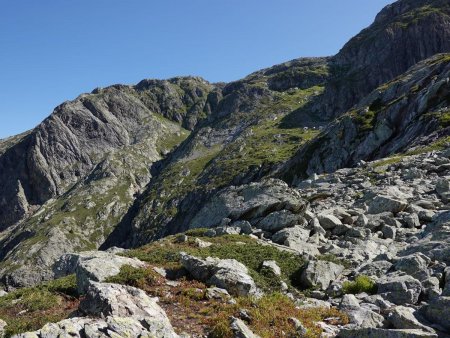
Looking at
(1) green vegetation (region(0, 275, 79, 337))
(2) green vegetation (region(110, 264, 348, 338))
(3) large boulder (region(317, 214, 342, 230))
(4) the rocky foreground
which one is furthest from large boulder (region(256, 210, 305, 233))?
(1) green vegetation (region(0, 275, 79, 337))

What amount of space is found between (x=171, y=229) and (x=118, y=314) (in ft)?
542

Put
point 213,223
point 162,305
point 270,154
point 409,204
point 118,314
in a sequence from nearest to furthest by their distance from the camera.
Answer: point 118,314
point 162,305
point 409,204
point 213,223
point 270,154

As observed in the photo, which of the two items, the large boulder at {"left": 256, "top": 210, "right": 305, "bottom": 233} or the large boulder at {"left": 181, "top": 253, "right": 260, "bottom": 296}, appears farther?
the large boulder at {"left": 256, "top": 210, "right": 305, "bottom": 233}

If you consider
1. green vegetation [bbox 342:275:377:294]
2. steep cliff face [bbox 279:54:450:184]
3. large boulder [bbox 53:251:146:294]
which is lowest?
green vegetation [bbox 342:275:377:294]

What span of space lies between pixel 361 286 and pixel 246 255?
7553mm

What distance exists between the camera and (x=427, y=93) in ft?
238

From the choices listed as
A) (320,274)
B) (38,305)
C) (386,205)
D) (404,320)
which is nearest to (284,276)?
(320,274)

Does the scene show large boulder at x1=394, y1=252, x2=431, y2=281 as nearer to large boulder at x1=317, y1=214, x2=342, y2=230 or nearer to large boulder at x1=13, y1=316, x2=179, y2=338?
large boulder at x1=13, y1=316, x2=179, y2=338

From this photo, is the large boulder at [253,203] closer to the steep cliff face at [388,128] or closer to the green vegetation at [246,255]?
the green vegetation at [246,255]

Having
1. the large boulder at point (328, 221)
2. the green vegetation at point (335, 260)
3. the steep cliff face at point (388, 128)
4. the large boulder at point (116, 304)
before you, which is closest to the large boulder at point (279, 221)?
the large boulder at point (328, 221)

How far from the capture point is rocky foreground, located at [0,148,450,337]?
12289 millimetres

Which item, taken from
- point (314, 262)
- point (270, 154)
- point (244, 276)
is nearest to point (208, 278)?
point (244, 276)

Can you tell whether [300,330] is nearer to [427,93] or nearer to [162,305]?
[162,305]

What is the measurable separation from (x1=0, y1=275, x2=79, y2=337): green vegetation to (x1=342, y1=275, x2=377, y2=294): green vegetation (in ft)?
37.8
